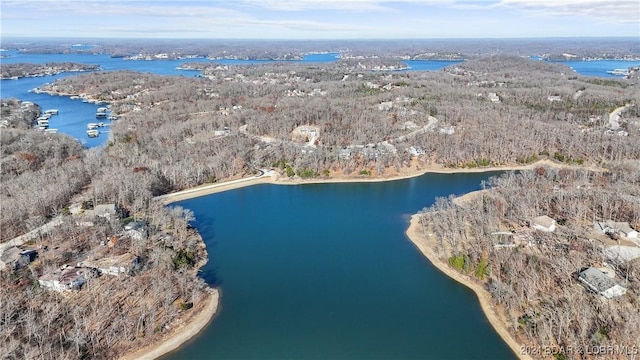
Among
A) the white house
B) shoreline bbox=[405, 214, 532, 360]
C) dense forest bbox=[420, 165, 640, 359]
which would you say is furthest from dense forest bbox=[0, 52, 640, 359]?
the white house

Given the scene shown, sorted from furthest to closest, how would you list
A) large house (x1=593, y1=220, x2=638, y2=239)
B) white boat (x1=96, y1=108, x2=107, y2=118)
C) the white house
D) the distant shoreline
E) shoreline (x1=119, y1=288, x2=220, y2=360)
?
white boat (x1=96, y1=108, x2=107, y2=118), the white house, large house (x1=593, y1=220, x2=638, y2=239), the distant shoreline, shoreline (x1=119, y1=288, x2=220, y2=360)

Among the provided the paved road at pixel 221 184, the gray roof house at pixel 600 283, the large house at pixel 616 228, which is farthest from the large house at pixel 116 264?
the large house at pixel 616 228

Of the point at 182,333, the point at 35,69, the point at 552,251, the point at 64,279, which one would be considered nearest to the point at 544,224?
the point at 552,251

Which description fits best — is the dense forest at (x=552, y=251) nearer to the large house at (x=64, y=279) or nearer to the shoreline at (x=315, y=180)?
the shoreline at (x=315, y=180)

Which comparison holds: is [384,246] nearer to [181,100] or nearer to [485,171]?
[485,171]

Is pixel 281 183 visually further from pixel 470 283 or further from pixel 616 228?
pixel 616 228

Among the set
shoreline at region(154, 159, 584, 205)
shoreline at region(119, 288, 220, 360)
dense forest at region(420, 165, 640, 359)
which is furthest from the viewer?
shoreline at region(154, 159, 584, 205)

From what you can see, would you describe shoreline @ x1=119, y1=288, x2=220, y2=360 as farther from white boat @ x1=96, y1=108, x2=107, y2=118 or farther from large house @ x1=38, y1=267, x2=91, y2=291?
white boat @ x1=96, y1=108, x2=107, y2=118
